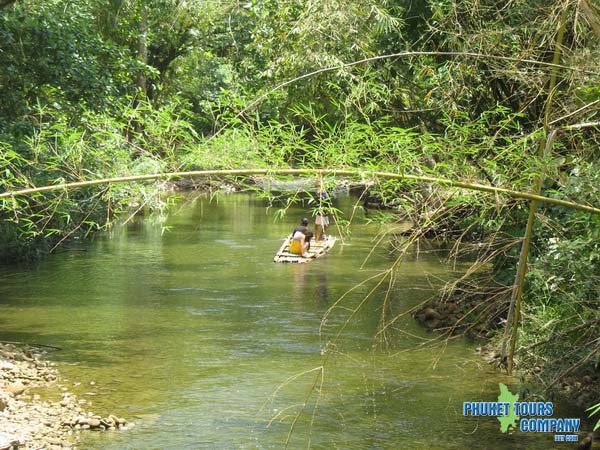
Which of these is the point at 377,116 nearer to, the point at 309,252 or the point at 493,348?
the point at 309,252

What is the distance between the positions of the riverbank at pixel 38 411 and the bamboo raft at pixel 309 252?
8.51 meters

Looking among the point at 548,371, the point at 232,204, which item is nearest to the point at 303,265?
the point at 548,371

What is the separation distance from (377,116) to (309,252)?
4.89 meters

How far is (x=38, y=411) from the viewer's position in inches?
324

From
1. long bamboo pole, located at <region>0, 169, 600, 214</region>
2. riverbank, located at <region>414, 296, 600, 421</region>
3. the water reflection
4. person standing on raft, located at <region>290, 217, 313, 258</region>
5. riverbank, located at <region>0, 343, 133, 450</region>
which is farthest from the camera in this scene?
person standing on raft, located at <region>290, 217, 313, 258</region>

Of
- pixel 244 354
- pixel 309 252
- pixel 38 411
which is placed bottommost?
pixel 38 411

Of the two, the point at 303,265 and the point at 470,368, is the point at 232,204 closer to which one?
the point at 303,265

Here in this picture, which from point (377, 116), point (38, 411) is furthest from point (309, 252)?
point (38, 411)

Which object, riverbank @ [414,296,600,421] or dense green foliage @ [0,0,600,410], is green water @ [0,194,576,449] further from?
dense green foliage @ [0,0,600,410]

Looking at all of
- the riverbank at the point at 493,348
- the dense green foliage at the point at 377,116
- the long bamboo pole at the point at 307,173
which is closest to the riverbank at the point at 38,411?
the dense green foliage at the point at 377,116

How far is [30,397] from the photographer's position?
8719mm

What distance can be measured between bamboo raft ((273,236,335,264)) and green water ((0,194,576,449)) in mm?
331

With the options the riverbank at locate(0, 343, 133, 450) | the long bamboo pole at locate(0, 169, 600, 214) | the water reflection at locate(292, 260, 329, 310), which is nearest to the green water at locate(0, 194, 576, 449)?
the water reflection at locate(292, 260, 329, 310)

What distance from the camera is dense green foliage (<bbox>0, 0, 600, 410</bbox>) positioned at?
215 inches
